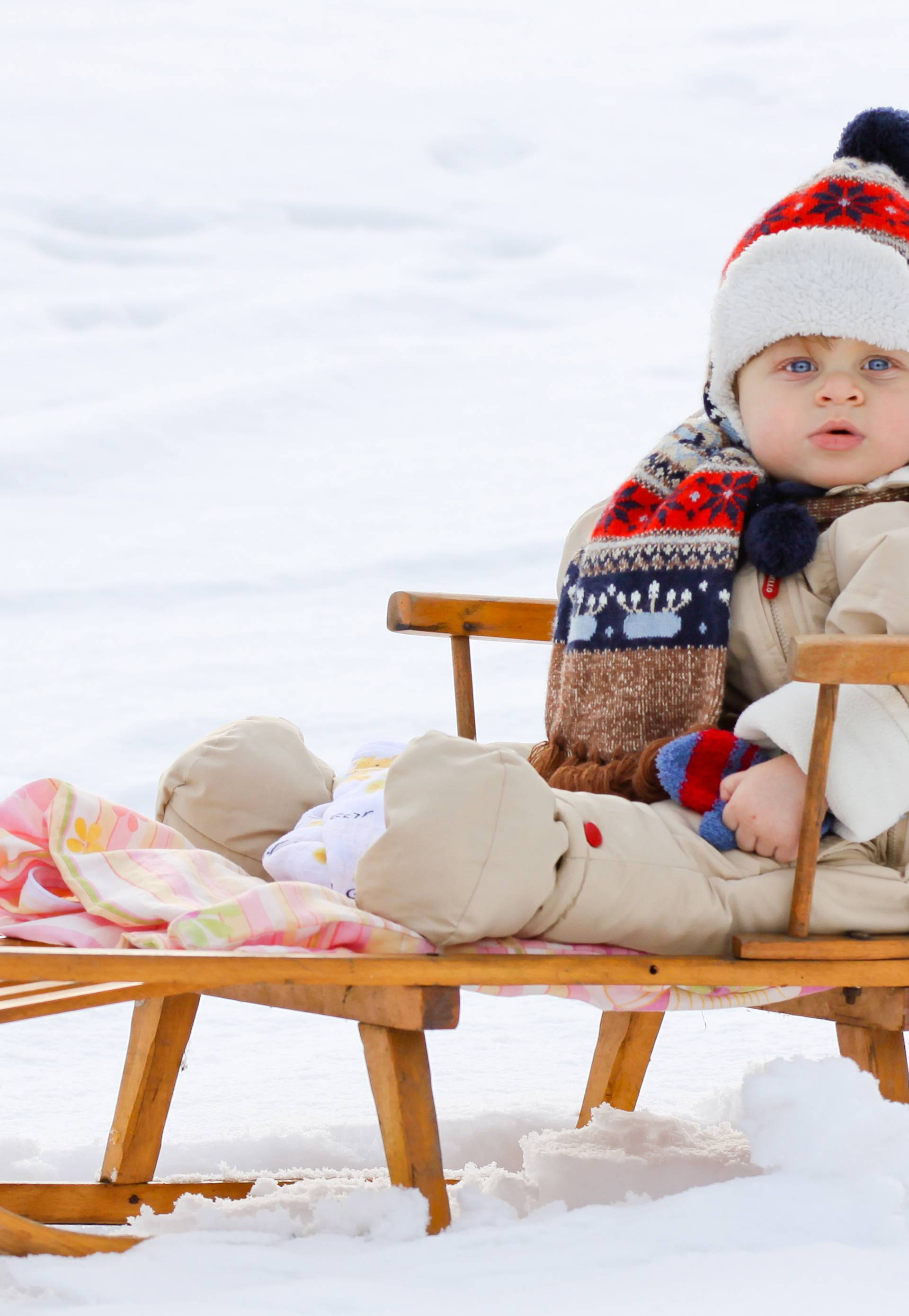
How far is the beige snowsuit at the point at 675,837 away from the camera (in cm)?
113

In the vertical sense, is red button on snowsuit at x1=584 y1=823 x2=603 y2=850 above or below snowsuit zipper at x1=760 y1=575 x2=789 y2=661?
below

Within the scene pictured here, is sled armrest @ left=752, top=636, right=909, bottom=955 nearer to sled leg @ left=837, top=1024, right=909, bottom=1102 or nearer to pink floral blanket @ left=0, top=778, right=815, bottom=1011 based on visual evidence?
pink floral blanket @ left=0, top=778, right=815, bottom=1011

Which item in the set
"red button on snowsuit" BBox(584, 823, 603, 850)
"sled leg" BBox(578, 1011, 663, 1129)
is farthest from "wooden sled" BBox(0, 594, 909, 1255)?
"sled leg" BBox(578, 1011, 663, 1129)

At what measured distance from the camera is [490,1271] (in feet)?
3.47

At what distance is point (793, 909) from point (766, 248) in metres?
0.70

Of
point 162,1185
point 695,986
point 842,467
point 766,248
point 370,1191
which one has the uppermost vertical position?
point 766,248

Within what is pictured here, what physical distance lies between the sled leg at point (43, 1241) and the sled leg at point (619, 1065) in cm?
72

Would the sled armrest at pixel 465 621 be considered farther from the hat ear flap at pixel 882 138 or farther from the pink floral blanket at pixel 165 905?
the hat ear flap at pixel 882 138

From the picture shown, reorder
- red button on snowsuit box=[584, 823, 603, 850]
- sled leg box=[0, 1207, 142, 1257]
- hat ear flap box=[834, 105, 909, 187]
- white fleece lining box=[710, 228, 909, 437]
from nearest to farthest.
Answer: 1. sled leg box=[0, 1207, 142, 1257]
2. red button on snowsuit box=[584, 823, 603, 850]
3. white fleece lining box=[710, 228, 909, 437]
4. hat ear flap box=[834, 105, 909, 187]

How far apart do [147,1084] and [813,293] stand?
105cm

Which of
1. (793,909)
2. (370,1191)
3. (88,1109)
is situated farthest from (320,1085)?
(793,909)

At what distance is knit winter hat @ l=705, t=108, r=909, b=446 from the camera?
56.4 inches

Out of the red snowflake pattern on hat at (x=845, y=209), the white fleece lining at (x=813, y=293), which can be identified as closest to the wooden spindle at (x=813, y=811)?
the white fleece lining at (x=813, y=293)

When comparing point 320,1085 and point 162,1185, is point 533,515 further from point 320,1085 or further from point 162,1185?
point 162,1185
